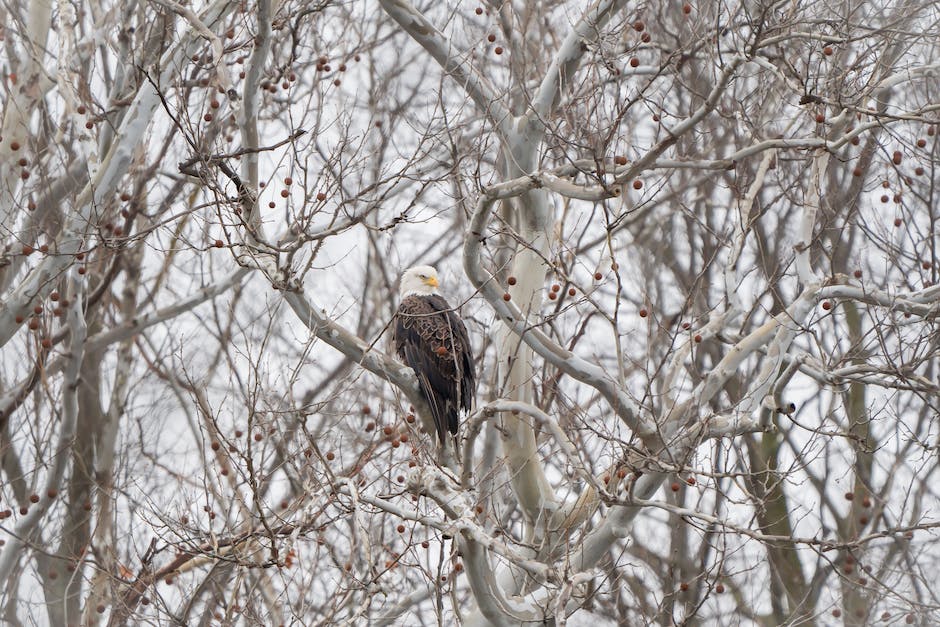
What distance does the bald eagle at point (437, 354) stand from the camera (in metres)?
6.89

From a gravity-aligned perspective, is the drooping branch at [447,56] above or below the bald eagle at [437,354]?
above

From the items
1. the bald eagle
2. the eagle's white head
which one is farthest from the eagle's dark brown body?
the eagle's white head

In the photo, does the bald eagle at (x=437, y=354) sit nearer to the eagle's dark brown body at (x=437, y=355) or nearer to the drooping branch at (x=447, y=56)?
the eagle's dark brown body at (x=437, y=355)

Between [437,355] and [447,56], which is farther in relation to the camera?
[437,355]

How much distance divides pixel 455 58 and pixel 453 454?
2.47 m

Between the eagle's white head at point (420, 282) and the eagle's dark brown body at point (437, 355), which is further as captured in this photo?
the eagle's white head at point (420, 282)

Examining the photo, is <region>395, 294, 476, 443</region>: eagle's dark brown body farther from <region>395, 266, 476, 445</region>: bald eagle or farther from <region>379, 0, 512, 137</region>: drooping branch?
<region>379, 0, 512, 137</region>: drooping branch

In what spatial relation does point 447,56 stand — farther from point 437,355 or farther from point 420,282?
point 420,282

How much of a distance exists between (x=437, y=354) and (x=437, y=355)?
110 millimetres

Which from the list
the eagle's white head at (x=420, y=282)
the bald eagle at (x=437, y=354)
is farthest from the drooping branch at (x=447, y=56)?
the eagle's white head at (x=420, y=282)

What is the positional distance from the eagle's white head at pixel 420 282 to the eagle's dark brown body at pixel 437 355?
0.53 meters

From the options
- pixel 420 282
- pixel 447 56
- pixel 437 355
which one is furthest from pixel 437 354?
pixel 447 56

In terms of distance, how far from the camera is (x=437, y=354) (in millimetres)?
7336

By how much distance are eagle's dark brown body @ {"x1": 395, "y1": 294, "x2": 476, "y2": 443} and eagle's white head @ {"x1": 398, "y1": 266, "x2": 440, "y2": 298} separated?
1.73 feet
